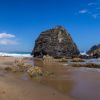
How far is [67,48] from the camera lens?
45.7 m

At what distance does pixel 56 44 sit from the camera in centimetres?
4531

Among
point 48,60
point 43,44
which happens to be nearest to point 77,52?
point 43,44

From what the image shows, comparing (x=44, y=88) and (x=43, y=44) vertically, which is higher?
(x=43, y=44)

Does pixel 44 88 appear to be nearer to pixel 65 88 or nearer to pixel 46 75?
pixel 65 88

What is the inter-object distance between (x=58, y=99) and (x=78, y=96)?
1102mm

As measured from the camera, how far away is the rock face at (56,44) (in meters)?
44.8

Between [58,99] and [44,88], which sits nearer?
[58,99]

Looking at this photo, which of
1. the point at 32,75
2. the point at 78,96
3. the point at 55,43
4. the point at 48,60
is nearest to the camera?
the point at 78,96

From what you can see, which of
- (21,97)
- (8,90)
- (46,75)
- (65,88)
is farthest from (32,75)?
(21,97)

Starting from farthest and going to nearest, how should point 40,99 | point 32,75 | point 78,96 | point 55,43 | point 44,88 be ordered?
point 55,43 < point 32,75 < point 44,88 < point 78,96 < point 40,99

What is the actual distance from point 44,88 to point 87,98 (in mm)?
2459

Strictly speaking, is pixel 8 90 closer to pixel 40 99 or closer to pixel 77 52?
pixel 40 99

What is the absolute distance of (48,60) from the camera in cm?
3105

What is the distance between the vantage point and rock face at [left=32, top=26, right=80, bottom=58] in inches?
1764
